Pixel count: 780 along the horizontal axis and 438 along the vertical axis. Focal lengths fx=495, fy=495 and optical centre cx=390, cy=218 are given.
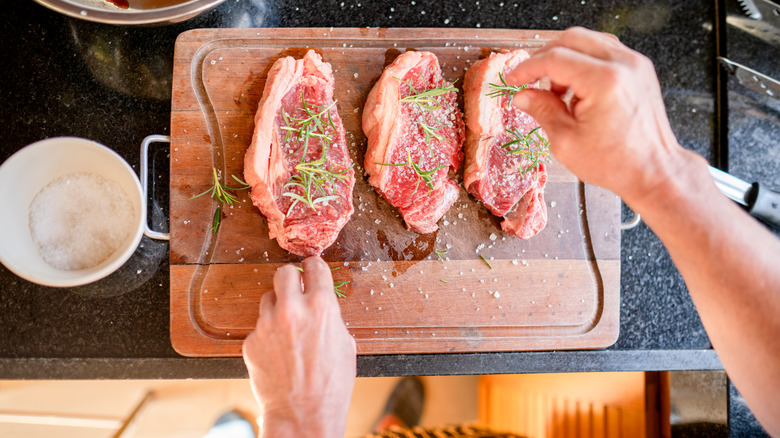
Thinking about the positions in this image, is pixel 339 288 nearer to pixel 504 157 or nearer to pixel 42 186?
pixel 504 157

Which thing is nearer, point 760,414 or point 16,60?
point 760,414

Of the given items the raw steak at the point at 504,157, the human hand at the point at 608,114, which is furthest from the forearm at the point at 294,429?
the human hand at the point at 608,114

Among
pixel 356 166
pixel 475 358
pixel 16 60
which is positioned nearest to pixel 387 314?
pixel 475 358

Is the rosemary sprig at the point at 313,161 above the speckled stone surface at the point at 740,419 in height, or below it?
above

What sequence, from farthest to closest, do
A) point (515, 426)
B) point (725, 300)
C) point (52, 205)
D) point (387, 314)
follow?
point (515, 426)
point (387, 314)
point (52, 205)
point (725, 300)

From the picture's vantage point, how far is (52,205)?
1.96m

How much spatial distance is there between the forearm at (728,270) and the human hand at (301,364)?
44.9 inches

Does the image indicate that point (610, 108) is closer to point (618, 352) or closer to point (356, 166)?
point (356, 166)

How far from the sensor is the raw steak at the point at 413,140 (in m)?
2.06

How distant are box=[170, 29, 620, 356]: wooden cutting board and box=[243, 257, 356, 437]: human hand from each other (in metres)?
0.36

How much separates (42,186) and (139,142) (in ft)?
1.31

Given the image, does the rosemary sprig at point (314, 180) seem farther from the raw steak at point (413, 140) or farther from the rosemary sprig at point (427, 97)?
the rosemary sprig at point (427, 97)

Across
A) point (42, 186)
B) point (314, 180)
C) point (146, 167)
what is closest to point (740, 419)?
point (314, 180)

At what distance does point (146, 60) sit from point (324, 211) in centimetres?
105
